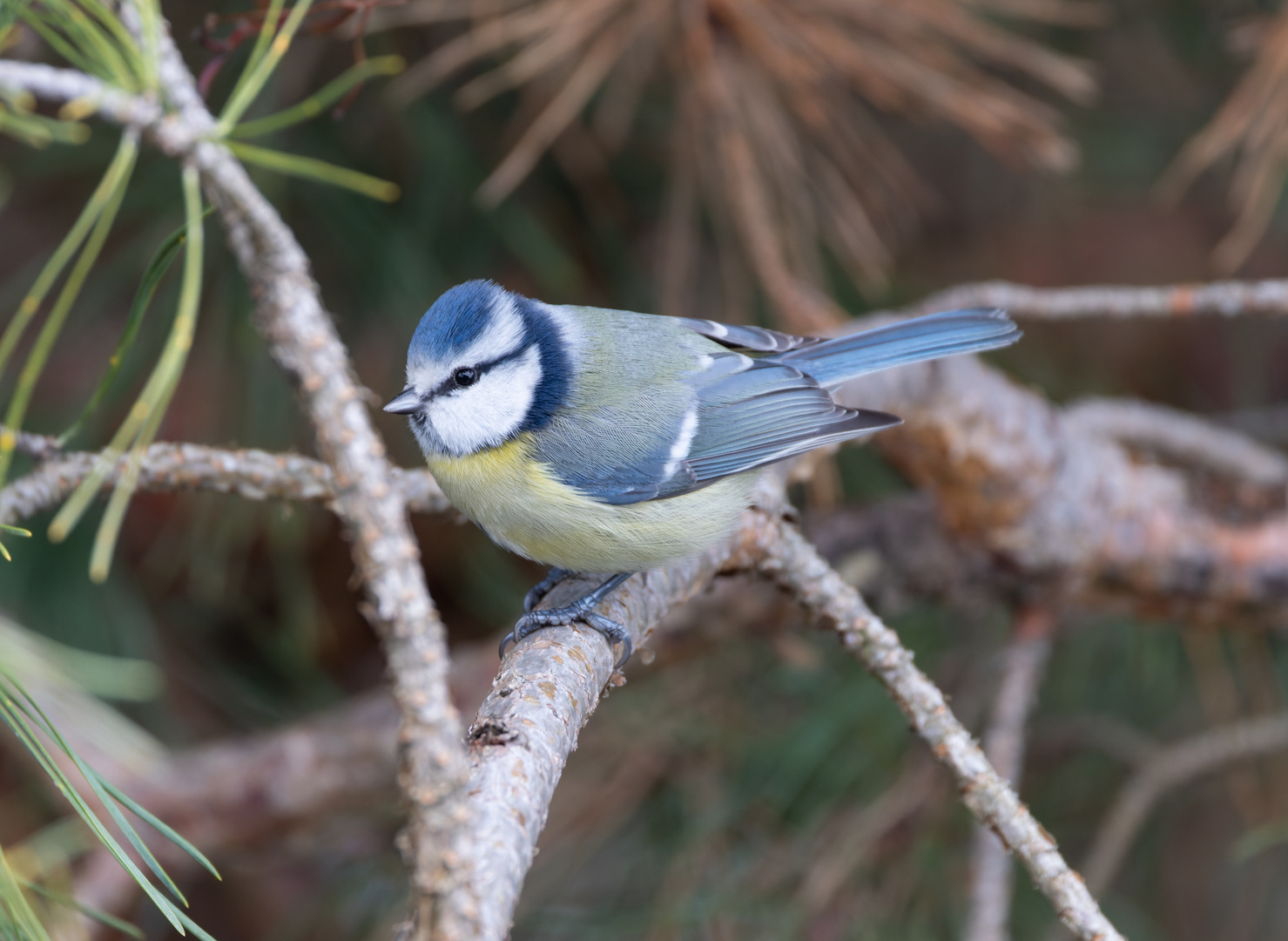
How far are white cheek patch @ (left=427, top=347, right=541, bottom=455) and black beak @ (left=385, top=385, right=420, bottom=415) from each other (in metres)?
0.02

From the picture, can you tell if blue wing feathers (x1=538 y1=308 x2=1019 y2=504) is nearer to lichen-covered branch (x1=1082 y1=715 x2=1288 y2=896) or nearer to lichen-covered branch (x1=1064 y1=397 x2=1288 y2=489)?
lichen-covered branch (x1=1064 y1=397 x2=1288 y2=489)

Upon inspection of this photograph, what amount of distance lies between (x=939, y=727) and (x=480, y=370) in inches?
22.2

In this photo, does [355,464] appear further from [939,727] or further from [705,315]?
[705,315]

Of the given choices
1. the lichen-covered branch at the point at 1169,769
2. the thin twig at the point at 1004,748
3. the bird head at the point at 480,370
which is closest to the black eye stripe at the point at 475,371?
the bird head at the point at 480,370

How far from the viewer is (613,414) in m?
1.04

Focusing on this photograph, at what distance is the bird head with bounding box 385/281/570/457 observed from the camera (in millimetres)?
963

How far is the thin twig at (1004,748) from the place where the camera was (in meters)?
0.88

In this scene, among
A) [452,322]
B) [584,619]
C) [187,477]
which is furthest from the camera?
[452,322]

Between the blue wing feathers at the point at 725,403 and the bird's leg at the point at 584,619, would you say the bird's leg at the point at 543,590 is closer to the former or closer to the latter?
the bird's leg at the point at 584,619

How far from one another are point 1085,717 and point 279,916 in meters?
1.14

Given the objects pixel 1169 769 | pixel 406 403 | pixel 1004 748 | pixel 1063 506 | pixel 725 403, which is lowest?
pixel 1169 769

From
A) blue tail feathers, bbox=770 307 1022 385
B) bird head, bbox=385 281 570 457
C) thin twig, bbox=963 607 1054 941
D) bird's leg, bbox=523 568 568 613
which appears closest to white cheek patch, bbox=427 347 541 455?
bird head, bbox=385 281 570 457

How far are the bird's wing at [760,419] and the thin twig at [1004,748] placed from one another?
0.30 metres

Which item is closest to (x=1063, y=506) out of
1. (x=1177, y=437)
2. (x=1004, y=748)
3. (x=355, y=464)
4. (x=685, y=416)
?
(x=1177, y=437)
